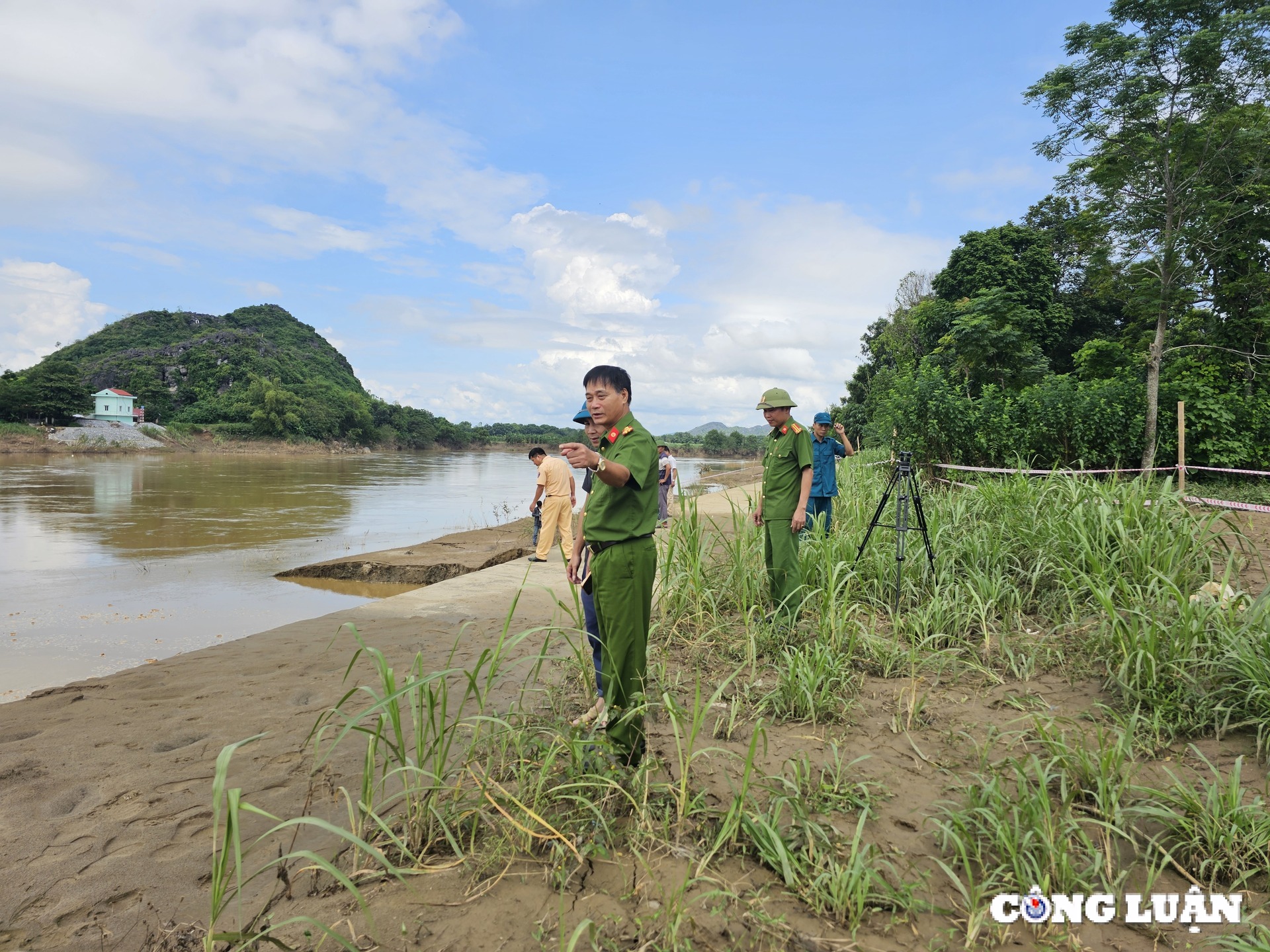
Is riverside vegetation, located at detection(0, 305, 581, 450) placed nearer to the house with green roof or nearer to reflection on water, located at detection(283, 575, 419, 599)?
the house with green roof

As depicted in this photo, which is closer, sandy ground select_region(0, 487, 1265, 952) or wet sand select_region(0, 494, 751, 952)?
sandy ground select_region(0, 487, 1265, 952)

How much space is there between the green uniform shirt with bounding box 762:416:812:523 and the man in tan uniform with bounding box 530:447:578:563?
332 centimetres

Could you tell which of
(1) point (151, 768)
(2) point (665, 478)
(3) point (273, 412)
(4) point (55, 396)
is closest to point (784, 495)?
(1) point (151, 768)

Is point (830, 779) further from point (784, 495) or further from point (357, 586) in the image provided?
point (357, 586)

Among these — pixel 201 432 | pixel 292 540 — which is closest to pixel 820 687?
pixel 292 540

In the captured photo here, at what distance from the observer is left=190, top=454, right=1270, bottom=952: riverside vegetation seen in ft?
5.95

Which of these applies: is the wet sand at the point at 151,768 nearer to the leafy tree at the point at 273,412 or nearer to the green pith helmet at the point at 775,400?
the green pith helmet at the point at 775,400

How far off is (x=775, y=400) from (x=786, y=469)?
1.46 ft

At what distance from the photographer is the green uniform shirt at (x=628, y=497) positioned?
97.7 inches

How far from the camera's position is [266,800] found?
248cm

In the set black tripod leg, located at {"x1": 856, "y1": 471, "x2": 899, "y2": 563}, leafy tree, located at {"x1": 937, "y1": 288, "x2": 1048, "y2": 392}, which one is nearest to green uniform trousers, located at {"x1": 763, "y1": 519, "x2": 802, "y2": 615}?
black tripod leg, located at {"x1": 856, "y1": 471, "x2": 899, "y2": 563}

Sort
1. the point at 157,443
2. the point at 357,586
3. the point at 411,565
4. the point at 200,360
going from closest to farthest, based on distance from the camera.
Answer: the point at 357,586 < the point at 411,565 < the point at 157,443 < the point at 200,360

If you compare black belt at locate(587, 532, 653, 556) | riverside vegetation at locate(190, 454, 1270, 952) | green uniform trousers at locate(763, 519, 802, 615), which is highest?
black belt at locate(587, 532, 653, 556)

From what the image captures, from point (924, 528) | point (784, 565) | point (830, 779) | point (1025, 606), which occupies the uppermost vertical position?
point (924, 528)
